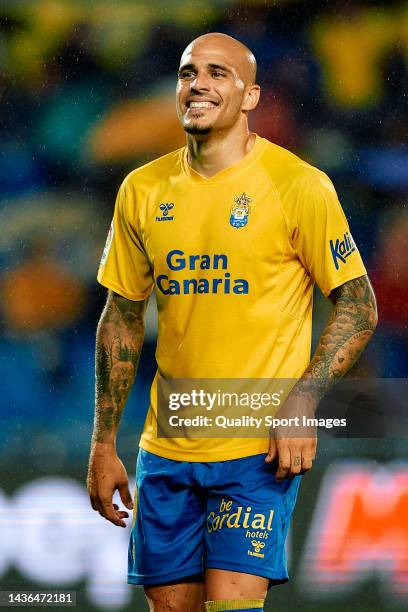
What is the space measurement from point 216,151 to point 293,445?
2.84 feet

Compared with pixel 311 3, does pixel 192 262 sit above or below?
below

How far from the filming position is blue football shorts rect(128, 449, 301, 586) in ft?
11.1

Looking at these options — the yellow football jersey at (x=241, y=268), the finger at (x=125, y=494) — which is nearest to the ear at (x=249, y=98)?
the yellow football jersey at (x=241, y=268)

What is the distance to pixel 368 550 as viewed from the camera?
5.08 metres

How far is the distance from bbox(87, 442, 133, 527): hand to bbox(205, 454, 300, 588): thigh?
0.98 feet

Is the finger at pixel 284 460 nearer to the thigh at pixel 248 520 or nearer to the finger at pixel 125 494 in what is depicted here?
the thigh at pixel 248 520

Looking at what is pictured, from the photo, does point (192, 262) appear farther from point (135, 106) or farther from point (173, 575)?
point (135, 106)

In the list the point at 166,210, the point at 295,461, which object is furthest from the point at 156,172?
the point at 295,461

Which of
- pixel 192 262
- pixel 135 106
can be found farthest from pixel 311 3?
pixel 192 262

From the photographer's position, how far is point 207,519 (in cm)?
349

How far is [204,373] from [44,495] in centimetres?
179

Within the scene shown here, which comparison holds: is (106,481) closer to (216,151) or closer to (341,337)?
(341,337)

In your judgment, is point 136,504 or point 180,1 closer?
point 136,504

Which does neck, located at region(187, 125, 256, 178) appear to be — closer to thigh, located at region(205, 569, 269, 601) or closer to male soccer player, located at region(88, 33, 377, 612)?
male soccer player, located at region(88, 33, 377, 612)
